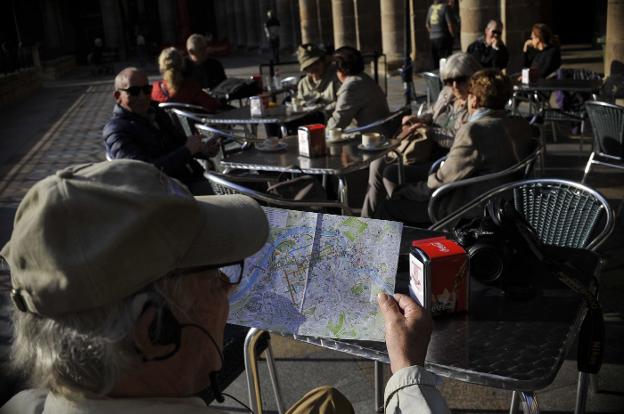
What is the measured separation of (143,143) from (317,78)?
2892 millimetres

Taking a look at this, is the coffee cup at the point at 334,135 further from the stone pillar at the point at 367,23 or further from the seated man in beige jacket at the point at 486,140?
the stone pillar at the point at 367,23

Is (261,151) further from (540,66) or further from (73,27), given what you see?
(73,27)

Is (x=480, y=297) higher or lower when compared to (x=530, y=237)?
lower

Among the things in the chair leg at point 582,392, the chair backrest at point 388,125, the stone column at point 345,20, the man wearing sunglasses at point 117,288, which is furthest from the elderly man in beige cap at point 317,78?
the stone column at point 345,20

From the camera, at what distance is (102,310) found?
0.97 metres

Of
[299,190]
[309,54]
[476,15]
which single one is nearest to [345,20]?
[476,15]

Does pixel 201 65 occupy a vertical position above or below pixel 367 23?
below

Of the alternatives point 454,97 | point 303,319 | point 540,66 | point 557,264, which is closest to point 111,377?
point 303,319

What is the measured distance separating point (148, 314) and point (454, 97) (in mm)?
4208

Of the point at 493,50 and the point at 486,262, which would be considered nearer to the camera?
the point at 486,262

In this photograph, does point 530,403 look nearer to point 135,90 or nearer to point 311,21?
point 135,90

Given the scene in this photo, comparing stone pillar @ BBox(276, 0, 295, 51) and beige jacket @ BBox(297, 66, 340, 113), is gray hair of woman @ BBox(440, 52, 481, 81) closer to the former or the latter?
beige jacket @ BBox(297, 66, 340, 113)

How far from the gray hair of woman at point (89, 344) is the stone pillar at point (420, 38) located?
1386 centimetres

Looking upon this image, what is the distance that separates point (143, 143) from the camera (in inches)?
161
